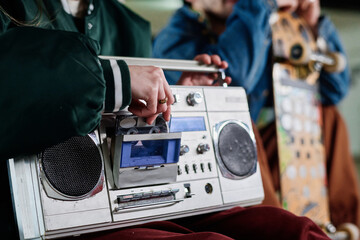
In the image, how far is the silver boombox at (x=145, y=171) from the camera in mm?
524

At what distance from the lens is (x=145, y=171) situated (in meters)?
0.61

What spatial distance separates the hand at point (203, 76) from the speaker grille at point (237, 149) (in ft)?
0.38

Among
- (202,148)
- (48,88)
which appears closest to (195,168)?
(202,148)

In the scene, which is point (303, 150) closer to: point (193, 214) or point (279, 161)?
point (279, 161)

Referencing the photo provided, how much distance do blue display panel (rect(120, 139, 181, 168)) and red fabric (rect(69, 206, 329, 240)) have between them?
9 cm

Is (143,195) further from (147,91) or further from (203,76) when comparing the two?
(203,76)

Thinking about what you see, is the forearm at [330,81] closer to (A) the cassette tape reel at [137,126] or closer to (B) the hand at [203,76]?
(B) the hand at [203,76]

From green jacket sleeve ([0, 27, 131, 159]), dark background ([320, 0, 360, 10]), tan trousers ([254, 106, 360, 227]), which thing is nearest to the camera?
green jacket sleeve ([0, 27, 131, 159])

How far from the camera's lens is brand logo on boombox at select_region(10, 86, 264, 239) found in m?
0.53

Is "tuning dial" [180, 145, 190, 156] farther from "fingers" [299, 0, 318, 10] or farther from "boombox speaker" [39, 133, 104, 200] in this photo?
"fingers" [299, 0, 318, 10]

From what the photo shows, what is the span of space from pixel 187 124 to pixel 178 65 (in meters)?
0.11

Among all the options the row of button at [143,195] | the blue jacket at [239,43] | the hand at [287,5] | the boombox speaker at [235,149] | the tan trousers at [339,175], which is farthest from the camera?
the tan trousers at [339,175]

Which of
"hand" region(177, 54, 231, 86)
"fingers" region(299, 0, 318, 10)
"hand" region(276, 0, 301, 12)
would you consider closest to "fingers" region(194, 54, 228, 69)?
"hand" region(177, 54, 231, 86)

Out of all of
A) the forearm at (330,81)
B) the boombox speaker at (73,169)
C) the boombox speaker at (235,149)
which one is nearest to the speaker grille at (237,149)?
the boombox speaker at (235,149)
